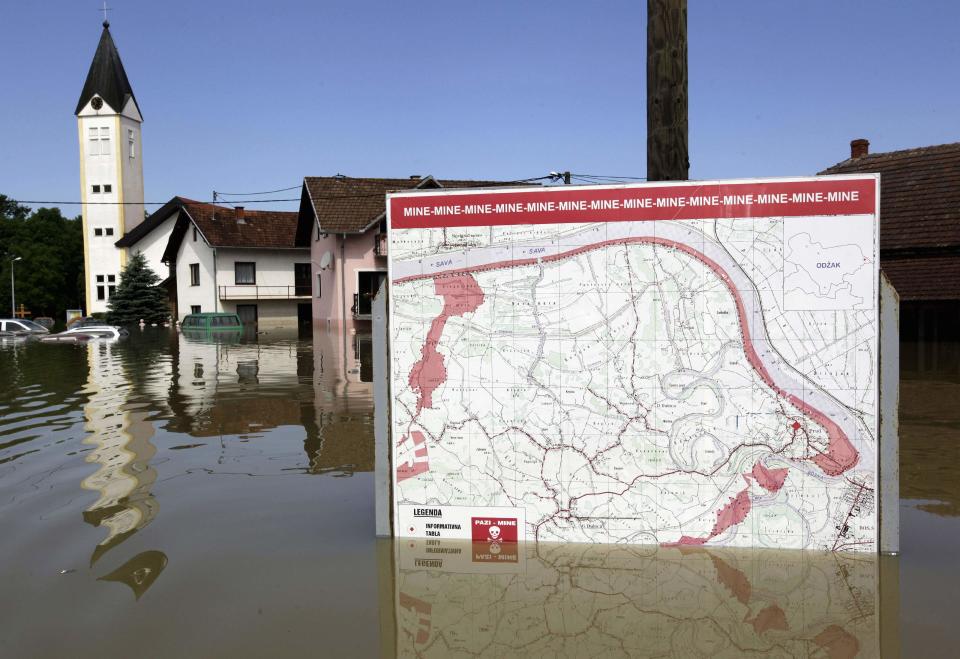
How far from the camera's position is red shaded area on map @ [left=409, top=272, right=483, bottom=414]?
560 cm

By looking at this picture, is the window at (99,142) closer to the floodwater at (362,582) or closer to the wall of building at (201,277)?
the wall of building at (201,277)

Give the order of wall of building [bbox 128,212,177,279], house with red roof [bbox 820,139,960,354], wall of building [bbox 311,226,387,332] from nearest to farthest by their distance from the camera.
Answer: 1. house with red roof [bbox 820,139,960,354]
2. wall of building [bbox 311,226,387,332]
3. wall of building [bbox 128,212,177,279]

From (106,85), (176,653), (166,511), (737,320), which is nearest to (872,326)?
(737,320)

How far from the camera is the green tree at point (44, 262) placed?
8388 centimetres

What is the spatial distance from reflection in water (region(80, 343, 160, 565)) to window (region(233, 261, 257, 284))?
3838 centimetres

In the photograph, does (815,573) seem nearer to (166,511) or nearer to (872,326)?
(872,326)

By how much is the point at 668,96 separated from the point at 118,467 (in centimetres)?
677

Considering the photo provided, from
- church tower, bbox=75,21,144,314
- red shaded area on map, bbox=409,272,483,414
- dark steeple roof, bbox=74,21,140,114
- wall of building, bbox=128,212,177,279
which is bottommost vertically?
red shaded area on map, bbox=409,272,483,414

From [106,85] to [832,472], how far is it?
68214 millimetres

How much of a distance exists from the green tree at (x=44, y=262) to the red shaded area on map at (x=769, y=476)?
299 ft

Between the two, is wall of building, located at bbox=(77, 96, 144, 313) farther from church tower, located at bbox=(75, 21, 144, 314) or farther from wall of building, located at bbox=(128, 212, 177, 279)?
wall of building, located at bbox=(128, 212, 177, 279)

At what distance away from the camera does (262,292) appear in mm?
53906

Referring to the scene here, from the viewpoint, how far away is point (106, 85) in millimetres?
62719

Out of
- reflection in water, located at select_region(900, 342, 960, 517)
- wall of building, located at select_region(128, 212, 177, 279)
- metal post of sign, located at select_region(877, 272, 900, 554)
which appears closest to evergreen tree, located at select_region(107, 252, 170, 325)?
wall of building, located at select_region(128, 212, 177, 279)
